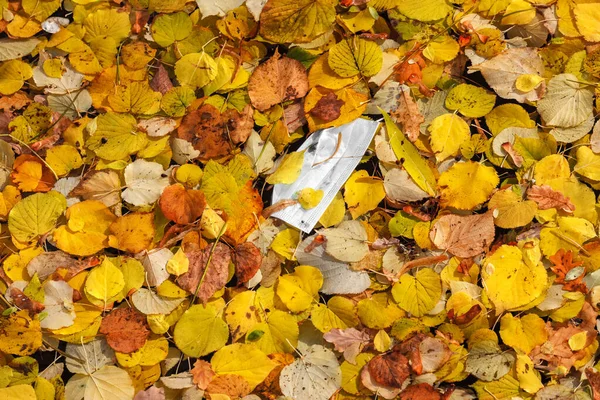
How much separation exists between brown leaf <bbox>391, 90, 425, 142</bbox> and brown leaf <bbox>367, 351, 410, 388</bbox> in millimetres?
596

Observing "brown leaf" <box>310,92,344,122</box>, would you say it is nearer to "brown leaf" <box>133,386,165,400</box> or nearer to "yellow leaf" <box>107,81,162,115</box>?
"yellow leaf" <box>107,81,162,115</box>

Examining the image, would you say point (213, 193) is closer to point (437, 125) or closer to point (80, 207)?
point (80, 207)

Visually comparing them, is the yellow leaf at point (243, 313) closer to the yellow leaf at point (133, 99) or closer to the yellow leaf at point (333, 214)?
the yellow leaf at point (333, 214)

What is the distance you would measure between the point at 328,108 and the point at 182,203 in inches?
19.0

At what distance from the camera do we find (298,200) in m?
1.63

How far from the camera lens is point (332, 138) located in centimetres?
168

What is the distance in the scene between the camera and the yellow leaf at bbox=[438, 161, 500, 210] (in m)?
1.62

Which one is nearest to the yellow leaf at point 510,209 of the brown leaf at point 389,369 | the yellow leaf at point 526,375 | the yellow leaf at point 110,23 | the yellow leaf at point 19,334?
the yellow leaf at point 526,375

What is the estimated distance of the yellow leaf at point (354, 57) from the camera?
5.48 ft

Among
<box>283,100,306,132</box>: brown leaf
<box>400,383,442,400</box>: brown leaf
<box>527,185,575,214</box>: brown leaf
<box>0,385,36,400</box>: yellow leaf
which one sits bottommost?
<box>400,383,442,400</box>: brown leaf

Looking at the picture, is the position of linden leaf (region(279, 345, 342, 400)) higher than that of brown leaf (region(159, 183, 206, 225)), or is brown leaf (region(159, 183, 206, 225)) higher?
brown leaf (region(159, 183, 206, 225))

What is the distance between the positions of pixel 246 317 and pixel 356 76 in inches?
29.1

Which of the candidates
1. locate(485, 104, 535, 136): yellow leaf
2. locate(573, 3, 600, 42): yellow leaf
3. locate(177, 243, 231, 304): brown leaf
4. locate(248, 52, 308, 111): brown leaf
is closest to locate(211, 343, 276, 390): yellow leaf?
locate(177, 243, 231, 304): brown leaf

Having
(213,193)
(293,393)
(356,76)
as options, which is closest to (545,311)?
(293,393)
